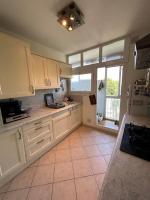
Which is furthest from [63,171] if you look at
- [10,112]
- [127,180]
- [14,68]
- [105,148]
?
[14,68]

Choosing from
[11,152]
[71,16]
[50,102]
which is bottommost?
[11,152]

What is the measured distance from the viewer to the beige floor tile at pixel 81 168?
1.63 m

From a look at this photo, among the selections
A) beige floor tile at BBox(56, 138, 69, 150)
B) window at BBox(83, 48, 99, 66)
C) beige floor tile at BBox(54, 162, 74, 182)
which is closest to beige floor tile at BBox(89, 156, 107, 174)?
beige floor tile at BBox(54, 162, 74, 182)

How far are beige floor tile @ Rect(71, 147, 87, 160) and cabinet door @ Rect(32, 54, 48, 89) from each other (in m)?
1.61

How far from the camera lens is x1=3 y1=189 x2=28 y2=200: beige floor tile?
130 centimetres

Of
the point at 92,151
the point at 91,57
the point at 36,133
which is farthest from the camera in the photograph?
the point at 91,57

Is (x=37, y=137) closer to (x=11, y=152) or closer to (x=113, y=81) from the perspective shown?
(x=11, y=152)

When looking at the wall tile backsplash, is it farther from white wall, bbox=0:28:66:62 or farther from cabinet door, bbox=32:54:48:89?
white wall, bbox=0:28:66:62

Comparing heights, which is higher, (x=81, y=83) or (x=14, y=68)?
(x=14, y=68)

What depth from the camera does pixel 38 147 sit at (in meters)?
1.90

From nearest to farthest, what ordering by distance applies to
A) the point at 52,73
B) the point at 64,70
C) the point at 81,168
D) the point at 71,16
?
1. the point at 71,16
2. the point at 81,168
3. the point at 52,73
4. the point at 64,70

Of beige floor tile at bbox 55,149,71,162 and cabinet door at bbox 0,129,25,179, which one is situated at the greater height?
cabinet door at bbox 0,129,25,179

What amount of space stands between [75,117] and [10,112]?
1.83 meters

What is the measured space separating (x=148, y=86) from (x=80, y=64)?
2066 mm
